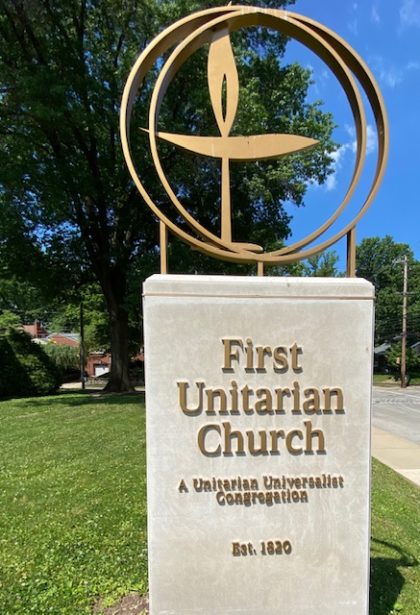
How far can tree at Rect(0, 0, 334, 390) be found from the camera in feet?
46.8

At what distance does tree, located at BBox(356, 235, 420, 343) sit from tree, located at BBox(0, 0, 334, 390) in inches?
1581

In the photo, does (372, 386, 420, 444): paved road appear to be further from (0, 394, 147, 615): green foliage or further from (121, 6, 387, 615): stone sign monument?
(121, 6, 387, 615): stone sign monument

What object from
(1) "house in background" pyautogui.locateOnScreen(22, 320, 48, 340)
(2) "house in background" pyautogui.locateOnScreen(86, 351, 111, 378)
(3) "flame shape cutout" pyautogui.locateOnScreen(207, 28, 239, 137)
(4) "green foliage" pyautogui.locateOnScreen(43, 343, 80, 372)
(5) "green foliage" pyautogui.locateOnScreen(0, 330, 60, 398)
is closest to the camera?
(3) "flame shape cutout" pyautogui.locateOnScreen(207, 28, 239, 137)

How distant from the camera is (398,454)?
9461mm

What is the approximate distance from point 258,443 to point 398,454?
24.8 feet

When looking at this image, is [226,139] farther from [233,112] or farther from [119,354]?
[119,354]

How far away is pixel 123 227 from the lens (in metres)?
17.8

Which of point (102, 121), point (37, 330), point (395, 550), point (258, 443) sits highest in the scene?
point (102, 121)

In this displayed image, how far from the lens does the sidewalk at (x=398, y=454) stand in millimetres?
8072

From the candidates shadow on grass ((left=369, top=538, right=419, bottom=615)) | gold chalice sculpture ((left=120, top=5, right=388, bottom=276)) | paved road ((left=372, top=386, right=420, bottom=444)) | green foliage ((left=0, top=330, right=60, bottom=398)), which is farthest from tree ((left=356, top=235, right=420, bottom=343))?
gold chalice sculpture ((left=120, top=5, right=388, bottom=276))

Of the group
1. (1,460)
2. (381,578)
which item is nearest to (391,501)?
(381,578)

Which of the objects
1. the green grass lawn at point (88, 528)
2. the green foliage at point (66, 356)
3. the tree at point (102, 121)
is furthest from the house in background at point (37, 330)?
the green grass lawn at point (88, 528)

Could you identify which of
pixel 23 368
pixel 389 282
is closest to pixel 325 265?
pixel 389 282

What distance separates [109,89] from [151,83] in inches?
54.0
